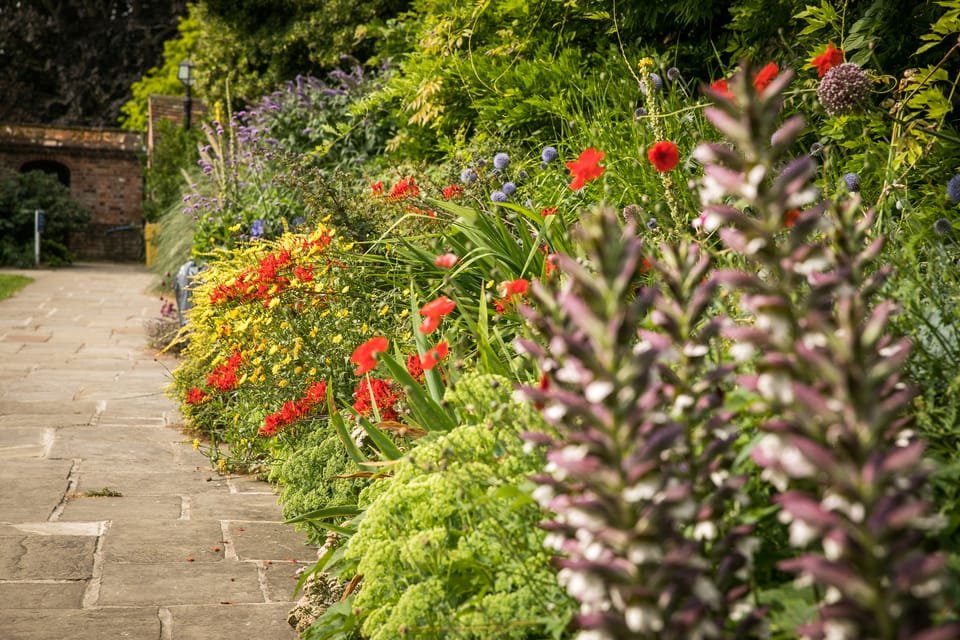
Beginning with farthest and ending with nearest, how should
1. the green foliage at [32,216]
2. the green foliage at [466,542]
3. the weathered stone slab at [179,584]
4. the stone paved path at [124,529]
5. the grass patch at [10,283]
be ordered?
the green foliage at [32,216] → the grass patch at [10,283] → the weathered stone slab at [179,584] → the stone paved path at [124,529] → the green foliage at [466,542]

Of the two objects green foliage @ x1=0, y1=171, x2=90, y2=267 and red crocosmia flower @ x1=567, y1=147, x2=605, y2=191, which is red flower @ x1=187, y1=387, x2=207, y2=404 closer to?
red crocosmia flower @ x1=567, y1=147, x2=605, y2=191

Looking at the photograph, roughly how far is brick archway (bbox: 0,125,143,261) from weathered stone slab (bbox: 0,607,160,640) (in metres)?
24.5

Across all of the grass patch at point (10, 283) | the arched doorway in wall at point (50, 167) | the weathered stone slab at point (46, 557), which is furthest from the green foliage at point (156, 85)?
the weathered stone slab at point (46, 557)

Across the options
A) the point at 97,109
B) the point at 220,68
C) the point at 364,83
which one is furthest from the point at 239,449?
the point at 97,109

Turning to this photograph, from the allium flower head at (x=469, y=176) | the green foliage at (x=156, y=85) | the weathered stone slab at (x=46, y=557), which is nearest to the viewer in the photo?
the weathered stone slab at (x=46, y=557)

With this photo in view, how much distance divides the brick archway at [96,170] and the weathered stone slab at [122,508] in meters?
23.2

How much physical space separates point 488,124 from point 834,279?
5.10 m

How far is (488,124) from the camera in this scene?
6.36 meters

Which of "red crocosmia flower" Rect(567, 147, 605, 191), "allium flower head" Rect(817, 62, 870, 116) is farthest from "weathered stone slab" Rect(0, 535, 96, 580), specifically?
"allium flower head" Rect(817, 62, 870, 116)

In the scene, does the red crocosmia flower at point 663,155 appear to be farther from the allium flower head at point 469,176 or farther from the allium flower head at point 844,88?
the allium flower head at point 469,176

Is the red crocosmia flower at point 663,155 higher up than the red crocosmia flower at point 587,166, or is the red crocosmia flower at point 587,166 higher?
the red crocosmia flower at point 663,155

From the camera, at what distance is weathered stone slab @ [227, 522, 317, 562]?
3.58 m

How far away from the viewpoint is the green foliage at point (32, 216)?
21.0 metres

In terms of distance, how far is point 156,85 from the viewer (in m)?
32.2
